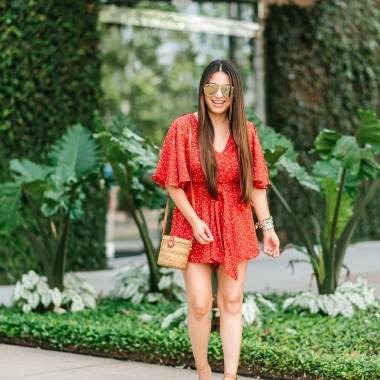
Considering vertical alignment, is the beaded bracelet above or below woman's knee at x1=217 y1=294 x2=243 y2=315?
above

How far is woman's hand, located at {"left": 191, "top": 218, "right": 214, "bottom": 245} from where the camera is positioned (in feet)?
15.4

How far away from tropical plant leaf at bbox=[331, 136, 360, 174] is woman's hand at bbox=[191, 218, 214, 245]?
2.45 m

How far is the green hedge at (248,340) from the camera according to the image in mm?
5539

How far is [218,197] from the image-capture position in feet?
16.0

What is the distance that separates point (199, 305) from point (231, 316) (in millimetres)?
192

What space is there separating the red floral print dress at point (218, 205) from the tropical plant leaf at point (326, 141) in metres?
2.39

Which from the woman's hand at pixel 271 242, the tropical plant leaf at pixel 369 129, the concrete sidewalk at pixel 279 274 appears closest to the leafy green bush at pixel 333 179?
the tropical plant leaf at pixel 369 129

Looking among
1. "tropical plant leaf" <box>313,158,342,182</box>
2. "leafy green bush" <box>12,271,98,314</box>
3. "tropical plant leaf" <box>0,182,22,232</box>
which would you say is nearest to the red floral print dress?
"tropical plant leaf" <box>0,182,22,232</box>

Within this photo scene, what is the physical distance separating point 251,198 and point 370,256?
7968mm

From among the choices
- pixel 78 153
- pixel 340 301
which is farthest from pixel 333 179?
pixel 78 153

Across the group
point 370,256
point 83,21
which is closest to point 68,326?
point 83,21

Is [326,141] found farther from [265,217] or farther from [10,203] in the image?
[10,203]

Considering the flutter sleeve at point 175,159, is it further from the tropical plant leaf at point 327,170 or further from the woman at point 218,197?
the tropical plant leaf at point 327,170

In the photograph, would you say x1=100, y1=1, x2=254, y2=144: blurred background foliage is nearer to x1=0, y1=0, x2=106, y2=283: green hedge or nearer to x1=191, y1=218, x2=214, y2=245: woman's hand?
x1=0, y1=0, x2=106, y2=283: green hedge
